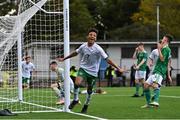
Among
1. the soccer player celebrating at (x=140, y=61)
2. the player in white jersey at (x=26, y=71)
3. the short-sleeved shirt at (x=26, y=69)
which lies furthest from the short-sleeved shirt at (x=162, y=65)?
the short-sleeved shirt at (x=26, y=69)

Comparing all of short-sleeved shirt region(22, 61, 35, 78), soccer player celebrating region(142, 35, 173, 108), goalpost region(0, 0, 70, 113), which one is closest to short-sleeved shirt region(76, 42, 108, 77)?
goalpost region(0, 0, 70, 113)

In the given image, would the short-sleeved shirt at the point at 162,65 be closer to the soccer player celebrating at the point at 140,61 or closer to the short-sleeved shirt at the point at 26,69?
the soccer player celebrating at the point at 140,61

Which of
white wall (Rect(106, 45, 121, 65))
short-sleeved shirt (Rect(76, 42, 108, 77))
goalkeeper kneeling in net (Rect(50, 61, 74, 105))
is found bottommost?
goalkeeper kneeling in net (Rect(50, 61, 74, 105))

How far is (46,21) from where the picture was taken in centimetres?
1730

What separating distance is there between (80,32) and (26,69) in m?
49.5

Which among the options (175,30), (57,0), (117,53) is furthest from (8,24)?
(175,30)

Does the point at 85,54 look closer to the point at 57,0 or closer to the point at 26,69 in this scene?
the point at 57,0

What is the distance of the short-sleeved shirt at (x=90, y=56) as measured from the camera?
47.3 feet

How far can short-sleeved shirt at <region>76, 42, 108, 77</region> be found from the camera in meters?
14.4

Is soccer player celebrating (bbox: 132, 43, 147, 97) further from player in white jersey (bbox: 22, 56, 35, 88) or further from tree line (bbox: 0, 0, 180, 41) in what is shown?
tree line (bbox: 0, 0, 180, 41)

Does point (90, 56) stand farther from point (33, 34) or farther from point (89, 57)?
point (33, 34)

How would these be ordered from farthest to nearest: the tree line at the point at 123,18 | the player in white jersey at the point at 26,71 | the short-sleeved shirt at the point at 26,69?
the tree line at the point at 123,18, the short-sleeved shirt at the point at 26,69, the player in white jersey at the point at 26,71

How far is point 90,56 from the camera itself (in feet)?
47.4

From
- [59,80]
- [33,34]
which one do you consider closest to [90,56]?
[59,80]
